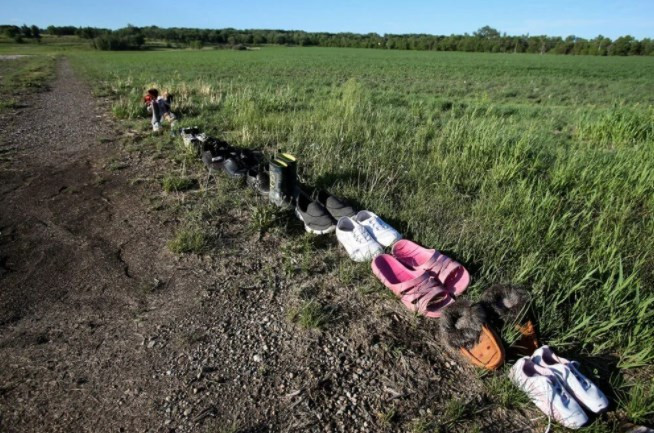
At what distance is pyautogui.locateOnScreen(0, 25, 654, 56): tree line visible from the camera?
5947cm

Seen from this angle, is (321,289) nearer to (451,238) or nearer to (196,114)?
(451,238)

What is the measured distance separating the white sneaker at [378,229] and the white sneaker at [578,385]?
1.33 metres

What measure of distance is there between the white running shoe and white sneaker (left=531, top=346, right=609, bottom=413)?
0.04 meters

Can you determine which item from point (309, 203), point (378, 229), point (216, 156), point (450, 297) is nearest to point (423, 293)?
point (450, 297)

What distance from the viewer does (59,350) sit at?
2016 millimetres

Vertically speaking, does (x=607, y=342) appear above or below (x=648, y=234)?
below

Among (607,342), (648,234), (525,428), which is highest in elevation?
(648,234)

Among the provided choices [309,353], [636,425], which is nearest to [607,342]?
[636,425]

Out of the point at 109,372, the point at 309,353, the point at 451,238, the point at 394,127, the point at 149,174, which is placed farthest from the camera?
the point at 394,127

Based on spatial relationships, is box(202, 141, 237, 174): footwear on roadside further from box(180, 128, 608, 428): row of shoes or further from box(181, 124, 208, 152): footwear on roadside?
box(180, 128, 608, 428): row of shoes

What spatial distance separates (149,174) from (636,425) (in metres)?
4.67

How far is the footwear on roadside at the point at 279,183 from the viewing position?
3.37m

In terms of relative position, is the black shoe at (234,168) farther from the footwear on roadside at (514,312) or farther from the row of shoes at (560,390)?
the row of shoes at (560,390)

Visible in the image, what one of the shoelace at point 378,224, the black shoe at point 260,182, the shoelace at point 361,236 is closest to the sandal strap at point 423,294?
the shoelace at point 361,236
